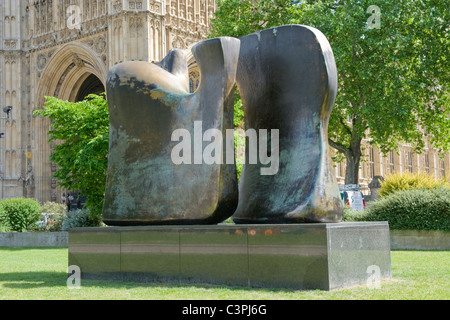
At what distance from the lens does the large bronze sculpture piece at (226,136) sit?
843 cm

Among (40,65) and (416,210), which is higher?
(40,65)

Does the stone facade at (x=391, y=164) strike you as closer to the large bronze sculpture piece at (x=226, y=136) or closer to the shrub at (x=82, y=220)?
the shrub at (x=82, y=220)

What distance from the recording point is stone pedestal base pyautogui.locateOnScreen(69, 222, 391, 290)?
24.2ft

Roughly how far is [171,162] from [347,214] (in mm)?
10481

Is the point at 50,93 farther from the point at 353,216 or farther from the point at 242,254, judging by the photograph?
the point at 242,254

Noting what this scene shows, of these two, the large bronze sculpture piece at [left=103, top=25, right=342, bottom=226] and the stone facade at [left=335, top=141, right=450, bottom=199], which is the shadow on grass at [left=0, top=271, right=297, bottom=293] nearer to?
the large bronze sculpture piece at [left=103, top=25, right=342, bottom=226]

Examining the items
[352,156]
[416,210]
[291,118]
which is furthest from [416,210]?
[352,156]

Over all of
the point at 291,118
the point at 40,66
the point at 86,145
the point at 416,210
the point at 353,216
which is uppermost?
the point at 40,66

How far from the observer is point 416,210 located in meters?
16.9

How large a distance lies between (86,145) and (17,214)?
6.01 m

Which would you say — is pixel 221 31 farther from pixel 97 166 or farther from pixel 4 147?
pixel 4 147

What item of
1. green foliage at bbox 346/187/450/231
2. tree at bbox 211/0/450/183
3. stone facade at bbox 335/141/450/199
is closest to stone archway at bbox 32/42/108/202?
tree at bbox 211/0/450/183

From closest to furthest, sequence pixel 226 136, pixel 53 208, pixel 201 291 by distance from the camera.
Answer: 1. pixel 201 291
2. pixel 226 136
3. pixel 53 208
